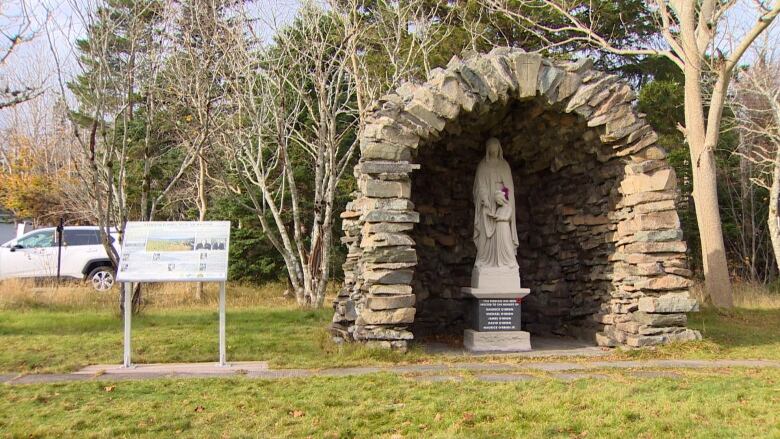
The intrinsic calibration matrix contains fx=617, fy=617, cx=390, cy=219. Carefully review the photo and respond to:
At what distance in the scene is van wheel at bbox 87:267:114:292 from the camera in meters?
15.2

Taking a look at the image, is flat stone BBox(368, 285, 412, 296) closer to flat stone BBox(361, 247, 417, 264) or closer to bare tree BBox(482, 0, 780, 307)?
flat stone BBox(361, 247, 417, 264)

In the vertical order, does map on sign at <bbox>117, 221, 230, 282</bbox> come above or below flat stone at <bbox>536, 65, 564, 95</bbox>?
below

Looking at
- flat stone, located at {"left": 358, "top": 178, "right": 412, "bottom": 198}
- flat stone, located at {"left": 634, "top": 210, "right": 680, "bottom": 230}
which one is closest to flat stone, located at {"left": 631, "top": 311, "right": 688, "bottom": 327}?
flat stone, located at {"left": 634, "top": 210, "right": 680, "bottom": 230}

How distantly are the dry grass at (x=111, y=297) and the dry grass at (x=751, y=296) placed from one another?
9.12m

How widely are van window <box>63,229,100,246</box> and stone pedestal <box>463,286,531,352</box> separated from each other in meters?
11.5

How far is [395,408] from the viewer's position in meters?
5.15

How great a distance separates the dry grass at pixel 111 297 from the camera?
12.3 metres

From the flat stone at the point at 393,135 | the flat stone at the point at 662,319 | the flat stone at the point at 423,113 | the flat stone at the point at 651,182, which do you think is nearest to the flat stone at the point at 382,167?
the flat stone at the point at 393,135

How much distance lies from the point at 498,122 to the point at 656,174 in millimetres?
2628

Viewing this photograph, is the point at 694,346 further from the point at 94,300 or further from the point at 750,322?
the point at 94,300

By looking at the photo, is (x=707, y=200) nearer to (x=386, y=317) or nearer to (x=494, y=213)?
(x=494, y=213)

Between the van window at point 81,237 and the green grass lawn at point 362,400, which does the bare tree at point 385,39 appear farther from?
the van window at point 81,237

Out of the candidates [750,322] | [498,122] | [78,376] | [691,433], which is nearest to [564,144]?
[498,122]

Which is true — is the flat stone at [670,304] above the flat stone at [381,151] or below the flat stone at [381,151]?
below
